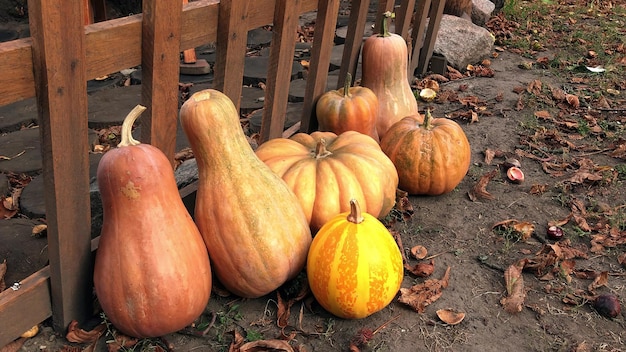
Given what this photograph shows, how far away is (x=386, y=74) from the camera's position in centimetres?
437

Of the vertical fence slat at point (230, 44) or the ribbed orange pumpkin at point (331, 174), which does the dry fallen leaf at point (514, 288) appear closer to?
the ribbed orange pumpkin at point (331, 174)

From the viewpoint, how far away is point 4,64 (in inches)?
76.4

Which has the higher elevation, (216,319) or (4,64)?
(4,64)

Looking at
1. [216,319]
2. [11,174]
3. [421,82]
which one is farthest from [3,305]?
[421,82]

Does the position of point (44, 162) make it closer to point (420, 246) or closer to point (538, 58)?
point (420, 246)

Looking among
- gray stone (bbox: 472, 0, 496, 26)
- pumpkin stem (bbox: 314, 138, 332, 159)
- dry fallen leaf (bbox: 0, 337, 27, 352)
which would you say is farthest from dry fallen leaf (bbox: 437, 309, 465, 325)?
gray stone (bbox: 472, 0, 496, 26)

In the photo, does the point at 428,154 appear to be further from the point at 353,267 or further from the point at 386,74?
the point at 353,267

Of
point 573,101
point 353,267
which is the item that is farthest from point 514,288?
point 573,101

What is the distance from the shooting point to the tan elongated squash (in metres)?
2.56

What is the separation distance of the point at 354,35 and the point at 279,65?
4.00 ft

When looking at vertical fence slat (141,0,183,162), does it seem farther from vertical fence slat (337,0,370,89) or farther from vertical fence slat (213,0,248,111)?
vertical fence slat (337,0,370,89)

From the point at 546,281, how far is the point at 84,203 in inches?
90.2

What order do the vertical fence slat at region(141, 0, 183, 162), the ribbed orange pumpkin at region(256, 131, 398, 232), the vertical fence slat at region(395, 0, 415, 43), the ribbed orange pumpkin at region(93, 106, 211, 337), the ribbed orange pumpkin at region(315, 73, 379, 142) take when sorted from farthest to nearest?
1. the vertical fence slat at region(395, 0, 415, 43)
2. the ribbed orange pumpkin at region(315, 73, 379, 142)
3. the ribbed orange pumpkin at region(256, 131, 398, 232)
4. the vertical fence slat at region(141, 0, 183, 162)
5. the ribbed orange pumpkin at region(93, 106, 211, 337)

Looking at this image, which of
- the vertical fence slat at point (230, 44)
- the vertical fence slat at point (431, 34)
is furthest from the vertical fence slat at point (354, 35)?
the vertical fence slat at point (431, 34)
